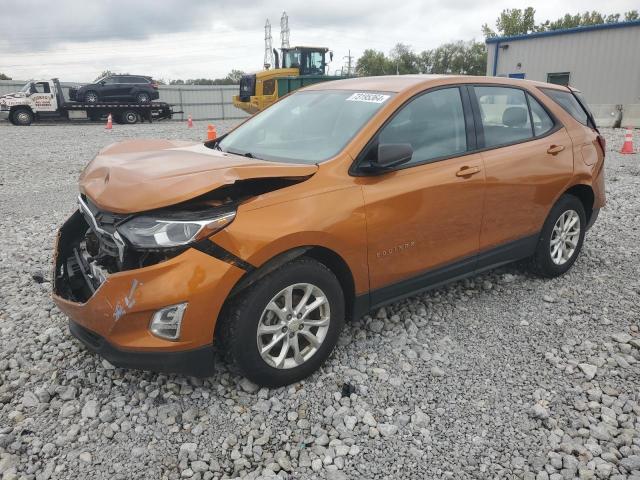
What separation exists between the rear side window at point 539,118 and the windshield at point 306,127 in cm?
156

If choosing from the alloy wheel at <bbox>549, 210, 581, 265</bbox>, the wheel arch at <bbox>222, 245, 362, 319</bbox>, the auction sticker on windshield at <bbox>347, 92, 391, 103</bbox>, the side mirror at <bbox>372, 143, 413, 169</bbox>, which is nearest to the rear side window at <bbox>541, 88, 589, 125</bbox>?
the alloy wheel at <bbox>549, 210, 581, 265</bbox>

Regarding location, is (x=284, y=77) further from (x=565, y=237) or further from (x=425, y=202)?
(x=425, y=202)

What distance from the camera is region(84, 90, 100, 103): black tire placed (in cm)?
2503

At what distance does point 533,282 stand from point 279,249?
109 inches

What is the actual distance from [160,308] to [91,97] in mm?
26067

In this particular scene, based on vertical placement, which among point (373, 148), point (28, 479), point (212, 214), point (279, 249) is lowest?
point (28, 479)

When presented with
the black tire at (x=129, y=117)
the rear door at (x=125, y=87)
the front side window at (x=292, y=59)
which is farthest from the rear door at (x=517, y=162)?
the rear door at (x=125, y=87)

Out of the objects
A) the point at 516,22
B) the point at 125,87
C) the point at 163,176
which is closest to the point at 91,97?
the point at 125,87

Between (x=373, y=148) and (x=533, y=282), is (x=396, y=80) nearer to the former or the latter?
(x=373, y=148)

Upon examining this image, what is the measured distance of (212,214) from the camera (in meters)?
2.57

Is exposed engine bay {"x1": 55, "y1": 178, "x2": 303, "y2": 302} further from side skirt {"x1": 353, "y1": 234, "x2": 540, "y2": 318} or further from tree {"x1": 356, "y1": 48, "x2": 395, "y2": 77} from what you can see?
tree {"x1": 356, "y1": 48, "x2": 395, "y2": 77}

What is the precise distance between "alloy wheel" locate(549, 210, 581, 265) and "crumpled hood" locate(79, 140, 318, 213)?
2.61m

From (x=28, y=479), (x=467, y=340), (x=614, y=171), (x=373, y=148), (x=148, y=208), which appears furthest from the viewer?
(x=614, y=171)

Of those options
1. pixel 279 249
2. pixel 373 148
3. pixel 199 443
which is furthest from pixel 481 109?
pixel 199 443
